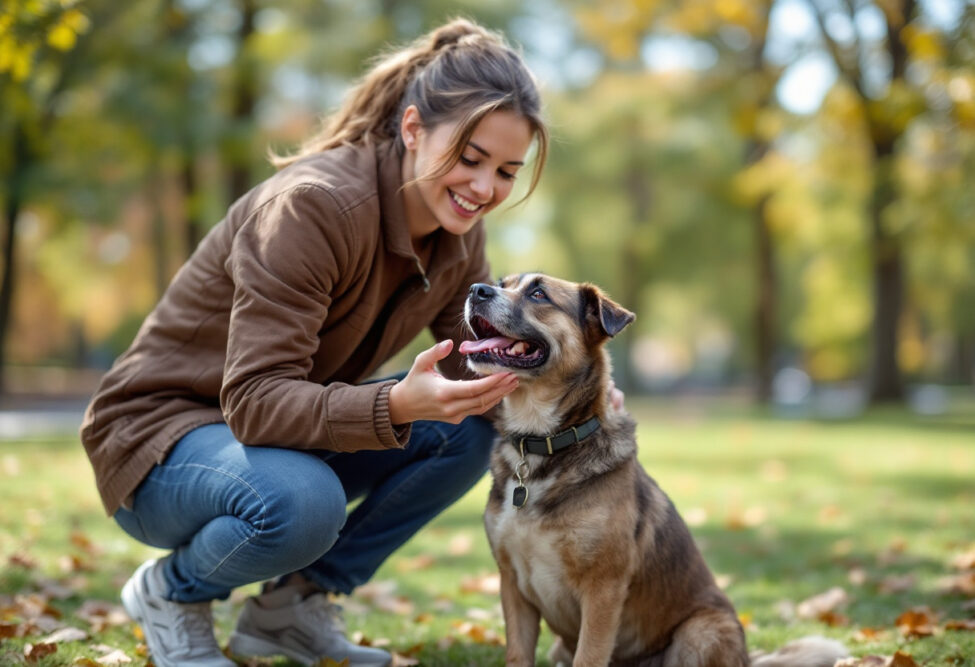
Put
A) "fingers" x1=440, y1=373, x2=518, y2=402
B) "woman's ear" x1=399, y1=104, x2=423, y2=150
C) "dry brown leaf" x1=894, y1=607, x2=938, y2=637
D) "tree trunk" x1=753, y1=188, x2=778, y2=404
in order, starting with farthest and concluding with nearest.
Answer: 1. "tree trunk" x1=753, y1=188, x2=778, y2=404
2. "dry brown leaf" x1=894, y1=607, x2=938, y2=637
3. "woman's ear" x1=399, y1=104, x2=423, y2=150
4. "fingers" x1=440, y1=373, x2=518, y2=402

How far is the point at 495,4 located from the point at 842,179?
7.62 meters

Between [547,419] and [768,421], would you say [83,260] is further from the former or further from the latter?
[547,419]

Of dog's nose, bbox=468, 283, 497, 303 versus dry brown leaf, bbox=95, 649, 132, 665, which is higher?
dog's nose, bbox=468, 283, 497, 303

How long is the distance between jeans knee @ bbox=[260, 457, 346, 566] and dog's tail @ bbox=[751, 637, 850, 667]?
1.69 meters

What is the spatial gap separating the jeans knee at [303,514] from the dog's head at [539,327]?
0.69 meters

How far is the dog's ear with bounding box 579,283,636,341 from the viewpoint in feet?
11.4

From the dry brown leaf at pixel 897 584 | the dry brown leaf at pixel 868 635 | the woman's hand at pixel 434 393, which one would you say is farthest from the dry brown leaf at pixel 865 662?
the woman's hand at pixel 434 393

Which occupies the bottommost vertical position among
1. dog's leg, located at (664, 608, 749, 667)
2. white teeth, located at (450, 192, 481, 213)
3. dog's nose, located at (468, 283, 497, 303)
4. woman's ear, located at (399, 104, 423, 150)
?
dog's leg, located at (664, 608, 749, 667)

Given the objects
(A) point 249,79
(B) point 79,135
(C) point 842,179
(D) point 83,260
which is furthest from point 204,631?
(D) point 83,260

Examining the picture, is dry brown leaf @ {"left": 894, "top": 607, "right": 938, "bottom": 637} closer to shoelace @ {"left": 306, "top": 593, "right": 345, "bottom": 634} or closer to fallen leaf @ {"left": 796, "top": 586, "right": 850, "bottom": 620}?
fallen leaf @ {"left": 796, "top": 586, "right": 850, "bottom": 620}

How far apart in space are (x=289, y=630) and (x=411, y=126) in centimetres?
206

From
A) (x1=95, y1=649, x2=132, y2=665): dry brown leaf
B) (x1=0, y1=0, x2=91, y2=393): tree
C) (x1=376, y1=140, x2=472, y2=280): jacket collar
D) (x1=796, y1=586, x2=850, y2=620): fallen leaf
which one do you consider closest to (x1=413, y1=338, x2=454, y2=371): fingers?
(x1=376, y1=140, x2=472, y2=280): jacket collar

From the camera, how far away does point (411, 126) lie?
350 centimetres

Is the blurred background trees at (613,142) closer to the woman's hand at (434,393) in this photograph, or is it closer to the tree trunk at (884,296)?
the tree trunk at (884,296)
